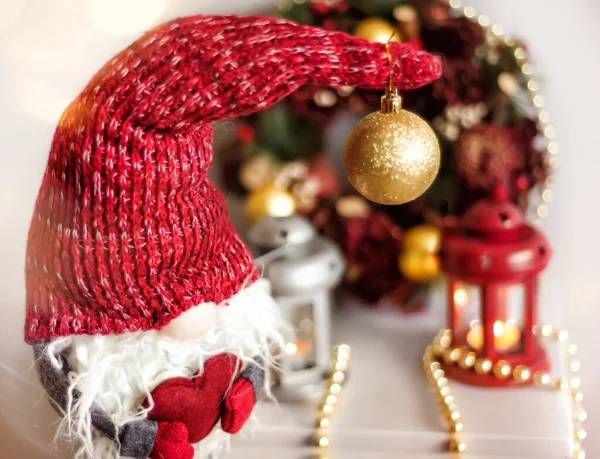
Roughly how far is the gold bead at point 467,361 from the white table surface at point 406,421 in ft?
0.09

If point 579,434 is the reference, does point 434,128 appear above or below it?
above

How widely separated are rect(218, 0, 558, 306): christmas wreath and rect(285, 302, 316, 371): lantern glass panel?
13 centimetres

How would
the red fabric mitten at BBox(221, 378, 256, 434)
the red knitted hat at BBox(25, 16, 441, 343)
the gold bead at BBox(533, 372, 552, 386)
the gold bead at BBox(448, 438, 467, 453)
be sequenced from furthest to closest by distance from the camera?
the gold bead at BBox(533, 372, 552, 386)
the gold bead at BBox(448, 438, 467, 453)
the red fabric mitten at BBox(221, 378, 256, 434)
the red knitted hat at BBox(25, 16, 441, 343)

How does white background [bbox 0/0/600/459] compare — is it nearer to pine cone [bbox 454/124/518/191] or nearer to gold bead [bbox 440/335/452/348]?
pine cone [bbox 454/124/518/191]

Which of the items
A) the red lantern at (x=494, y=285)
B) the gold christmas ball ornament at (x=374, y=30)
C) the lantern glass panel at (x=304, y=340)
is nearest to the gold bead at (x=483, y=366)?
the red lantern at (x=494, y=285)

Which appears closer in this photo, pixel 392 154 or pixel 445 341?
pixel 392 154

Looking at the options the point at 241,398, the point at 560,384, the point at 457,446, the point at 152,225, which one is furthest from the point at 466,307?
the point at 152,225

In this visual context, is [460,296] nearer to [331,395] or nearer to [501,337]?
[501,337]

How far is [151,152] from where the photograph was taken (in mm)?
416

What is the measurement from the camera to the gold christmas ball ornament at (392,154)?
0.42m

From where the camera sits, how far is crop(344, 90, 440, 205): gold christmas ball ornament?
1.36 feet

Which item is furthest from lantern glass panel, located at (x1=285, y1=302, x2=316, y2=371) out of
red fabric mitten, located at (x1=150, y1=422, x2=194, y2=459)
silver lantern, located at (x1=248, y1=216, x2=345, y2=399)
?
red fabric mitten, located at (x1=150, y1=422, x2=194, y2=459)

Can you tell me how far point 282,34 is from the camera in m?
0.41

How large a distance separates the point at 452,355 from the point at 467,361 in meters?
0.02
